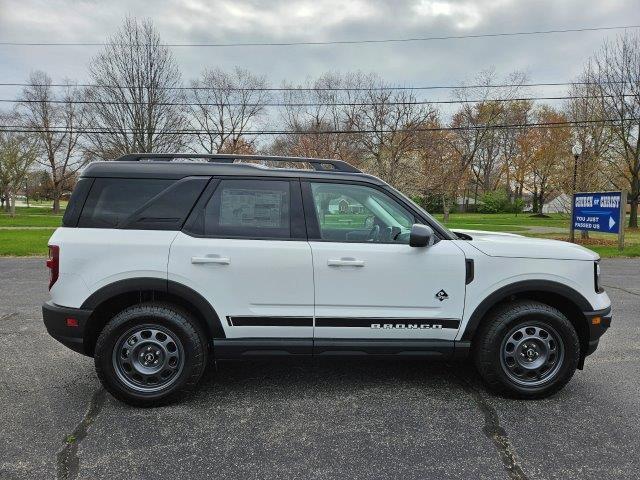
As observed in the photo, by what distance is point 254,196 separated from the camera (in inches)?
133

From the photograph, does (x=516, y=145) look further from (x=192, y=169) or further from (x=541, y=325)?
(x=192, y=169)

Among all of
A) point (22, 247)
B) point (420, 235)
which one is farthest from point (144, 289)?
point (22, 247)

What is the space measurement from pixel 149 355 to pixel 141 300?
17.0 inches

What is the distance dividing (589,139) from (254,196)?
93.3 feet

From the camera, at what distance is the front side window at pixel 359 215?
11.1 ft

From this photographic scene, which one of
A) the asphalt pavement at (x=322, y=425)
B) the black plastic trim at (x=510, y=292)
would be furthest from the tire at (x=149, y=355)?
the black plastic trim at (x=510, y=292)

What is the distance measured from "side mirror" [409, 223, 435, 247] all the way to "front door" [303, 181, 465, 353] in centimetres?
9

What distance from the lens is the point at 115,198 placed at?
3.29 m

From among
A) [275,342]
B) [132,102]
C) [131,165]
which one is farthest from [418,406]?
[132,102]

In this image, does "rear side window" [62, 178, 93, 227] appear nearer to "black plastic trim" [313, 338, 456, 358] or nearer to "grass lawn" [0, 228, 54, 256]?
"black plastic trim" [313, 338, 456, 358]

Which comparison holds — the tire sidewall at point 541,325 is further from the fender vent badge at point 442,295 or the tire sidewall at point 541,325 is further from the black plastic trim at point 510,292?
the fender vent badge at point 442,295

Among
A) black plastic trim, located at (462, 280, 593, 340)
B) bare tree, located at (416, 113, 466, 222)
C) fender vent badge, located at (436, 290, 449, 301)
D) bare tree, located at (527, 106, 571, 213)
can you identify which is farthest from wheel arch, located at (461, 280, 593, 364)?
bare tree, located at (527, 106, 571, 213)

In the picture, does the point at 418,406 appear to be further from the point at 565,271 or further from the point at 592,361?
the point at 592,361

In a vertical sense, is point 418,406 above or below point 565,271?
below
